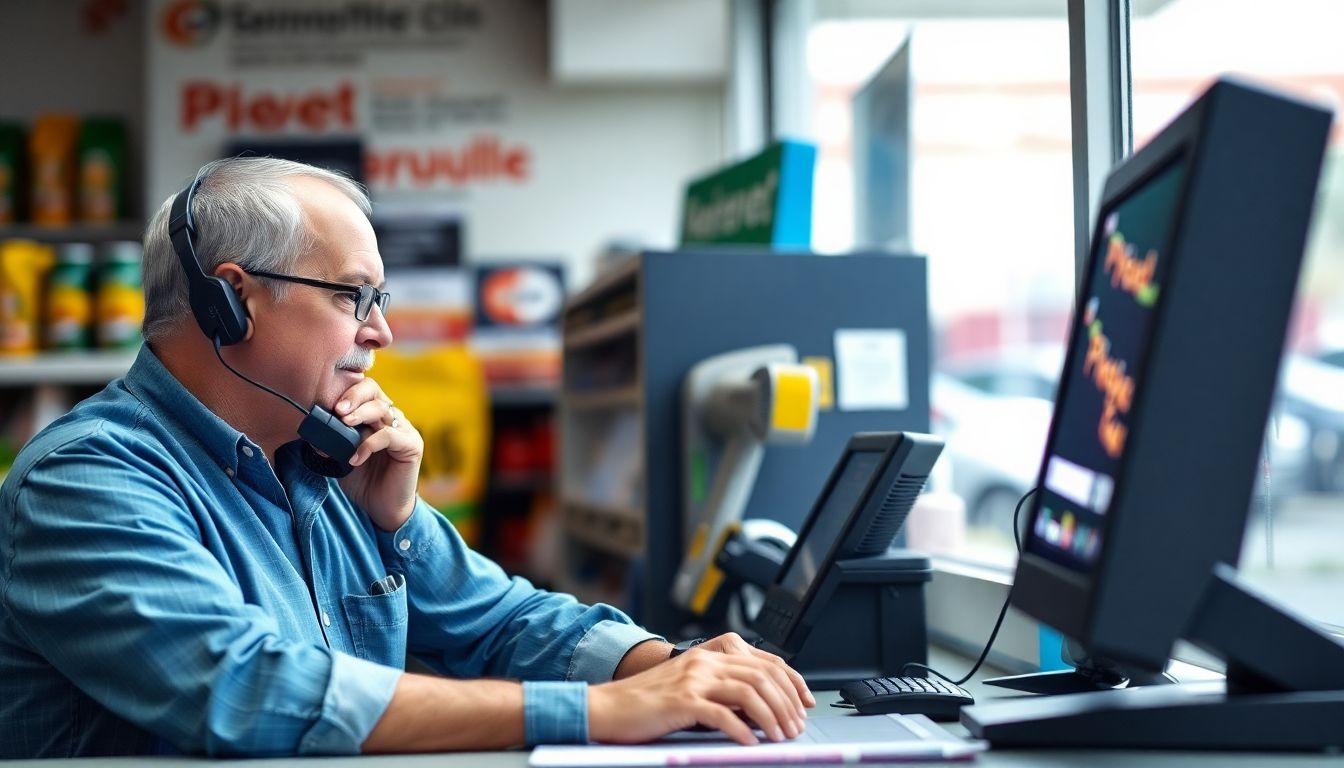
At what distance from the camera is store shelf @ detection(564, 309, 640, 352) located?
97.7 inches

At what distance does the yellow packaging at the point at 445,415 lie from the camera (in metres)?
3.74

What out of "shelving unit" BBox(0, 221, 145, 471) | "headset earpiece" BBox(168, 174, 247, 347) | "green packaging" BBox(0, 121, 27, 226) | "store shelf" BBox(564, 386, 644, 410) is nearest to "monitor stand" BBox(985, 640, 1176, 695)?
"headset earpiece" BBox(168, 174, 247, 347)

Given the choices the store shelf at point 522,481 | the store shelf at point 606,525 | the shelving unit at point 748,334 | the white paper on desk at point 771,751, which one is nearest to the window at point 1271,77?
the white paper on desk at point 771,751

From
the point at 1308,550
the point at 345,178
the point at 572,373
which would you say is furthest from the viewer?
the point at 1308,550

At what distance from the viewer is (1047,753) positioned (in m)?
1.04

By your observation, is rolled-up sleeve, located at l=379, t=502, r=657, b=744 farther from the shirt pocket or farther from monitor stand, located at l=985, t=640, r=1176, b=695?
monitor stand, located at l=985, t=640, r=1176, b=695

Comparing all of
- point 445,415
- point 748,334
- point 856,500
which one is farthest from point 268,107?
point 856,500

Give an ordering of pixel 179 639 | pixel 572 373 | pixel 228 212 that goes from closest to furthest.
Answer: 1. pixel 179 639
2. pixel 228 212
3. pixel 572 373

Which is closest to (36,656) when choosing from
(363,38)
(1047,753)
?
(1047,753)

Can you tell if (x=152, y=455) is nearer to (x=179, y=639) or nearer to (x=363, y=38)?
(x=179, y=639)

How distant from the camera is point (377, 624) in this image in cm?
147

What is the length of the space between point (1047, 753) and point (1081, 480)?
23cm

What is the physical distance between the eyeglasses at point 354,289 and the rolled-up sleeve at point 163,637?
1.07 feet

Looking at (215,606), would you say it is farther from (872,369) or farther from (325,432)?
(872,369)
